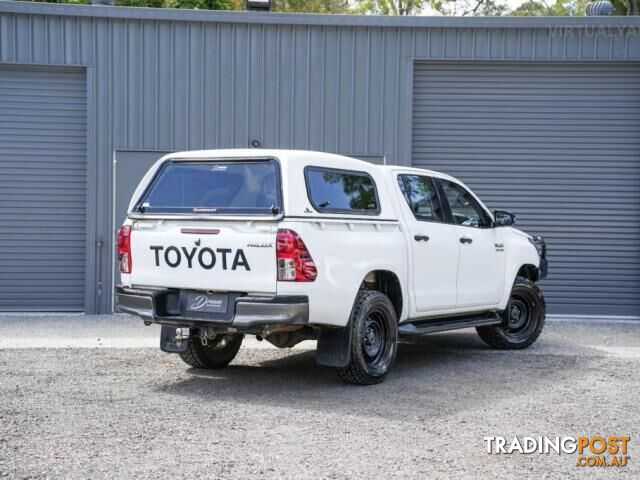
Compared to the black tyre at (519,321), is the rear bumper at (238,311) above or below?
above

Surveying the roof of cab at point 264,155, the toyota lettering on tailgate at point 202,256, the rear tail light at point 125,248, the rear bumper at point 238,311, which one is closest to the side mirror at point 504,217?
the roof of cab at point 264,155

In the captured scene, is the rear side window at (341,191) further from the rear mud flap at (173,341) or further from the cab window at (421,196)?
the rear mud flap at (173,341)

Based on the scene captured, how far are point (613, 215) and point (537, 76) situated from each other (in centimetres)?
255

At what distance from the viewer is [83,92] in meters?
13.7

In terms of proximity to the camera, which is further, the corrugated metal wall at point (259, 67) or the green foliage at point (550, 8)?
the green foliage at point (550, 8)

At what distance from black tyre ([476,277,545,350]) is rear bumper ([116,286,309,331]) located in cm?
394

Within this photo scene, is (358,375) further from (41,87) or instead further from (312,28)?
(41,87)

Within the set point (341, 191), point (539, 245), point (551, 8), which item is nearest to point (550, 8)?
point (551, 8)

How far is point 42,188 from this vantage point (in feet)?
44.8

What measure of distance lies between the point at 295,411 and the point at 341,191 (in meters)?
2.08

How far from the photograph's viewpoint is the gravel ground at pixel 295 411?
5.26 metres

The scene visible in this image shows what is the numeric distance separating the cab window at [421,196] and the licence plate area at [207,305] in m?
2.27

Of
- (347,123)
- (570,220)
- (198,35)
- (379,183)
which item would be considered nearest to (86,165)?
(198,35)

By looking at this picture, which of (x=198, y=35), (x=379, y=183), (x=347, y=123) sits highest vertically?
(x=198, y=35)
